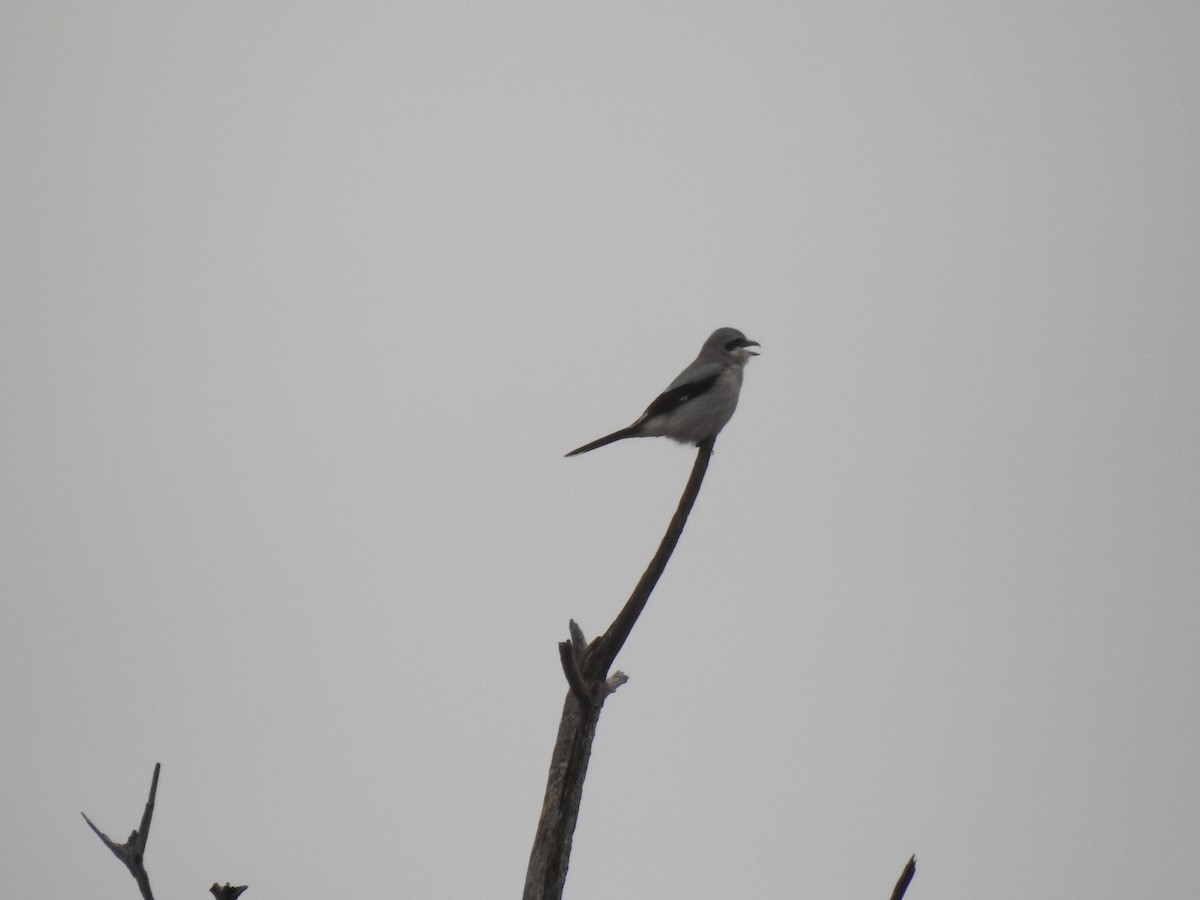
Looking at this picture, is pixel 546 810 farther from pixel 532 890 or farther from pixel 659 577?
pixel 659 577

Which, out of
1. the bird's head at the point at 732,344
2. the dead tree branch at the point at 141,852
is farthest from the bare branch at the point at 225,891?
the bird's head at the point at 732,344

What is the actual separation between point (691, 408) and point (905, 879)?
226 inches

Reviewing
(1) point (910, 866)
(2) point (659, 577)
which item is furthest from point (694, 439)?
(1) point (910, 866)

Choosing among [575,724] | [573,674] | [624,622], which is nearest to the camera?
[573,674]

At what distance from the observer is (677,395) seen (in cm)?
915

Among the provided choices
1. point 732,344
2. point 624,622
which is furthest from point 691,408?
point 624,622

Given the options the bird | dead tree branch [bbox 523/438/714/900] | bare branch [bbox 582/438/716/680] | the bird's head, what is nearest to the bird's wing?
the bird

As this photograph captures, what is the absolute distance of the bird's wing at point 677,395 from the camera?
359 inches

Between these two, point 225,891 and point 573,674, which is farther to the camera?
point 573,674

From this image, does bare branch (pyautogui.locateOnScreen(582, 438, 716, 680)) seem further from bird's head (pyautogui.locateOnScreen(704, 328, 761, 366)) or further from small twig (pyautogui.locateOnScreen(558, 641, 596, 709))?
bird's head (pyautogui.locateOnScreen(704, 328, 761, 366))

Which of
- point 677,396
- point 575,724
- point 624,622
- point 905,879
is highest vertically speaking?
point 677,396

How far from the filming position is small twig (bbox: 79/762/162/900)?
148 inches

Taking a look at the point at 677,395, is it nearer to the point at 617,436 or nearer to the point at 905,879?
the point at 617,436

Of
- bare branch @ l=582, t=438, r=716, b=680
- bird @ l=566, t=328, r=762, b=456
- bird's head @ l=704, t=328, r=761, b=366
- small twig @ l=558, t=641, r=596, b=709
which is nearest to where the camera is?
small twig @ l=558, t=641, r=596, b=709
